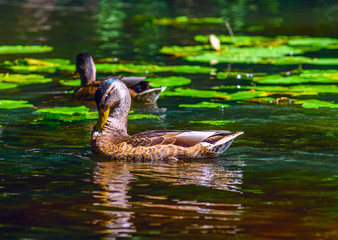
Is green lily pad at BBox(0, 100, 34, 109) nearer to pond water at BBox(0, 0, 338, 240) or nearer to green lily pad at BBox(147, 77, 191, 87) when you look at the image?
pond water at BBox(0, 0, 338, 240)

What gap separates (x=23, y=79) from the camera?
13.4 metres

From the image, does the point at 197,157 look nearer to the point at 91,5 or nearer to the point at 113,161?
the point at 113,161

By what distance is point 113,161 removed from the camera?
823 cm

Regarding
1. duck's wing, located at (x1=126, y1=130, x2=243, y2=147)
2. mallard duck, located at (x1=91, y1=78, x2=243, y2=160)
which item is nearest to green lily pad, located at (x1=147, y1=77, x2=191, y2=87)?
mallard duck, located at (x1=91, y1=78, x2=243, y2=160)

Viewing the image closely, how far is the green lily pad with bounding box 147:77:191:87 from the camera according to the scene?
1279cm

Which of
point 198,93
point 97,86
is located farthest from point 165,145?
point 97,86

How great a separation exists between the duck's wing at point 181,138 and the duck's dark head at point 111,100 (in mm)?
563

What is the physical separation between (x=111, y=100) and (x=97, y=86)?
3.58m

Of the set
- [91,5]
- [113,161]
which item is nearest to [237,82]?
[113,161]

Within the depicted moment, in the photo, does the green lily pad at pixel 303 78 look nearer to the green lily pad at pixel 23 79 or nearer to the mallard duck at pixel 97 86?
the mallard duck at pixel 97 86

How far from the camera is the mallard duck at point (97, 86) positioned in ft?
38.9

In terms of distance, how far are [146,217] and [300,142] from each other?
3353 millimetres

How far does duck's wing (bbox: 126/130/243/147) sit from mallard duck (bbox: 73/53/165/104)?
3.45 m

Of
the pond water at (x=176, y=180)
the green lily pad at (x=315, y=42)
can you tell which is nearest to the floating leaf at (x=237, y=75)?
the pond water at (x=176, y=180)
